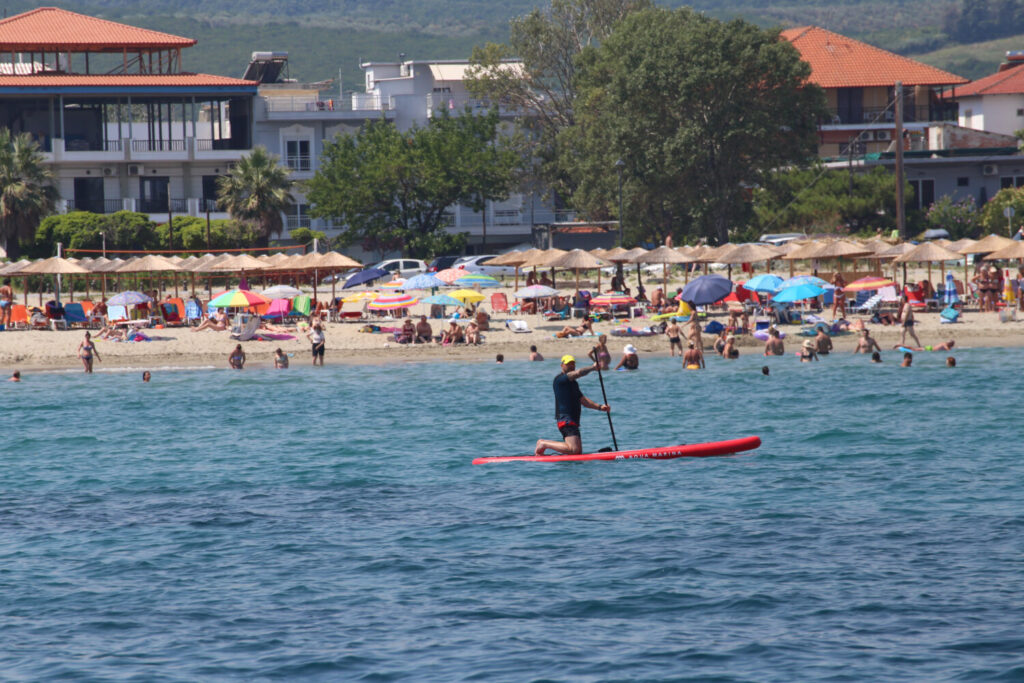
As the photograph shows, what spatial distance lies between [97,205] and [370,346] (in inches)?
1230

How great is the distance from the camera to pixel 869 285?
132 feet

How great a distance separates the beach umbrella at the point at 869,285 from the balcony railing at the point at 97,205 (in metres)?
38.6

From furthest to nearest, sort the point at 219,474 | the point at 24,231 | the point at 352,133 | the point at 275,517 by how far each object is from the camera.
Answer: the point at 352,133 → the point at 24,231 → the point at 219,474 → the point at 275,517

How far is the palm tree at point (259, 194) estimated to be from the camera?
54.9 m

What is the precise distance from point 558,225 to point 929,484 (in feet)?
139

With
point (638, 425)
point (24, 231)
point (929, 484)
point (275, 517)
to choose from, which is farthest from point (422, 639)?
point (24, 231)

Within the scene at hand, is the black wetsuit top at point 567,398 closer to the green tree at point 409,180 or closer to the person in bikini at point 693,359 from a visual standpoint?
the person in bikini at point 693,359

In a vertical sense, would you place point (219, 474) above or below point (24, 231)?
below

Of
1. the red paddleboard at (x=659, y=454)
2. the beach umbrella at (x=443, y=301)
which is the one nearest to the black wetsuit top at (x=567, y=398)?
the red paddleboard at (x=659, y=454)

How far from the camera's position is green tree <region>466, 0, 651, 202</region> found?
221 feet

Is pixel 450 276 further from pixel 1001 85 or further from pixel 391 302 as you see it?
pixel 1001 85

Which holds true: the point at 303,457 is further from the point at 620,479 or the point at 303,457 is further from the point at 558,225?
the point at 558,225

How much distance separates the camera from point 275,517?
56.7 ft

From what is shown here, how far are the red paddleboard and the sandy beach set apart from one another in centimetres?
1566
